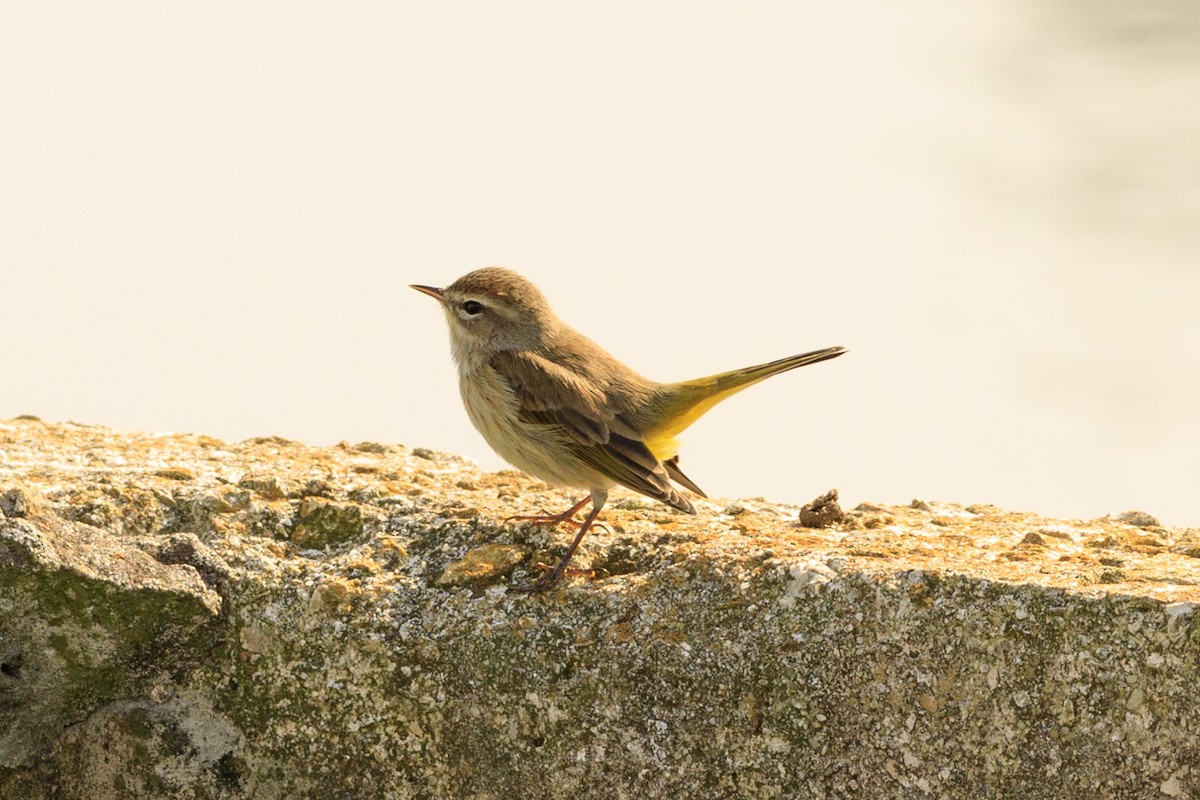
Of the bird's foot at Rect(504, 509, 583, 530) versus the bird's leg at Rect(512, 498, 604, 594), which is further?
the bird's foot at Rect(504, 509, 583, 530)

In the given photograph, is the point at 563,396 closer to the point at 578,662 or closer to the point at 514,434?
the point at 514,434

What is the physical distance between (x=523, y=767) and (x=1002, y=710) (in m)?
1.20

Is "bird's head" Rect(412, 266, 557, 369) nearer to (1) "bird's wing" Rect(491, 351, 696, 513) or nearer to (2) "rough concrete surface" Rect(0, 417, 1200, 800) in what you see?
(1) "bird's wing" Rect(491, 351, 696, 513)

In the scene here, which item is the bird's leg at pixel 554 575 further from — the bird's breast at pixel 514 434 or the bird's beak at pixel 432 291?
the bird's beak at pixel 432 291

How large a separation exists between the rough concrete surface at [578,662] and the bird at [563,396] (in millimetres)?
532

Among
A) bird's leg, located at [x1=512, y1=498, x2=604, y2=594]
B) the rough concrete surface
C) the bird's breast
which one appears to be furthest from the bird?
the rough concrete surface

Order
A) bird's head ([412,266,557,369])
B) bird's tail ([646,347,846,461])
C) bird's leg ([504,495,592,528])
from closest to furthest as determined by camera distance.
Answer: bird's leg ([504,495,592,528])
bird's tail ([646,347,846,461])
bird's head ([412,266,557,369])

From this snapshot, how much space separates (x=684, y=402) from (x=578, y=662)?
166 cm

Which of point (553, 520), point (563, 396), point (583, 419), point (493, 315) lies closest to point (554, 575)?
point (553, 520)

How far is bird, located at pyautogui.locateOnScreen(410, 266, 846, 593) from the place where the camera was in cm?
473

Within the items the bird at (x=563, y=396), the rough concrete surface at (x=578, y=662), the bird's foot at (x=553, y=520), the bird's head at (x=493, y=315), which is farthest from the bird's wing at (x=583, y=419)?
the rough concrete surface at (x=578, y=662)

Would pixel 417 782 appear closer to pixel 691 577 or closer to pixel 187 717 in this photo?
pixel 187 717

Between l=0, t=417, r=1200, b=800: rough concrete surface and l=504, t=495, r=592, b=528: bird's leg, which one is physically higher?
l=504, t=495, r=592, b=528: bird's leg

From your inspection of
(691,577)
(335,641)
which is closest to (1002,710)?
(691,577)
